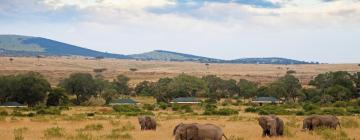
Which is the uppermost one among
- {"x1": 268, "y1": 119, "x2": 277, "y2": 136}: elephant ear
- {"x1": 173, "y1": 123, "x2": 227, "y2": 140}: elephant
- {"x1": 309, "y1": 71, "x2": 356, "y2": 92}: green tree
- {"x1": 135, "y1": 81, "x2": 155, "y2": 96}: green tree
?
{"x1": 173, "y1": 123, "x2": 227, "y2": 140}: elephant

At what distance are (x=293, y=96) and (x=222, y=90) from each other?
3058cm

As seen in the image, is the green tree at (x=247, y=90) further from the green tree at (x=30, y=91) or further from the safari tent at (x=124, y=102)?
the green tree at (x=30, y=91)

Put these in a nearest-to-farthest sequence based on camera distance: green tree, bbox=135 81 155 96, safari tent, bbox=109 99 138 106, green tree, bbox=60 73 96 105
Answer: safari tent, bbox=109 99 138 106 → green tree, bbox=60 73 96 105 → green tree, bbox=135 81 155 96

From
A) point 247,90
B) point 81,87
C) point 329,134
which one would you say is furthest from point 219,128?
point 247,90

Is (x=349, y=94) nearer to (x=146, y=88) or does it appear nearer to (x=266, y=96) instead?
(x=266, y=96)

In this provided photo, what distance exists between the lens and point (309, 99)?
98.1m

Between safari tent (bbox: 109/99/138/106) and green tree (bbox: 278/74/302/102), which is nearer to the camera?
safari tent (bbox: 109/99/138/106)

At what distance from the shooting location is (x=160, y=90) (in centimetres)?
10769

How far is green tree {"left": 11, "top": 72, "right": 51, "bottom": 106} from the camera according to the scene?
270ft

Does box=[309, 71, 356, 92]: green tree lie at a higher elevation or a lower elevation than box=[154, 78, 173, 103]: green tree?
higher

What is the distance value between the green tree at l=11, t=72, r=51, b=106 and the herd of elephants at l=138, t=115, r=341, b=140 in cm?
5288

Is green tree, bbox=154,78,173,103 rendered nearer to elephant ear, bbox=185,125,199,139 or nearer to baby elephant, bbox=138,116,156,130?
baby elephant, bbox=138,116,156,130

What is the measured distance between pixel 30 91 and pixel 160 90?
1240 inches

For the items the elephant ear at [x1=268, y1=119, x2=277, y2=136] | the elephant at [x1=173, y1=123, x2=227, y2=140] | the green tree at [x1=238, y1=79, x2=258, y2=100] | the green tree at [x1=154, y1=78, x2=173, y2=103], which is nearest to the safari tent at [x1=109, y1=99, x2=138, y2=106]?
the green tree at [x1=154, y1=78, x2=173, y2=103]
